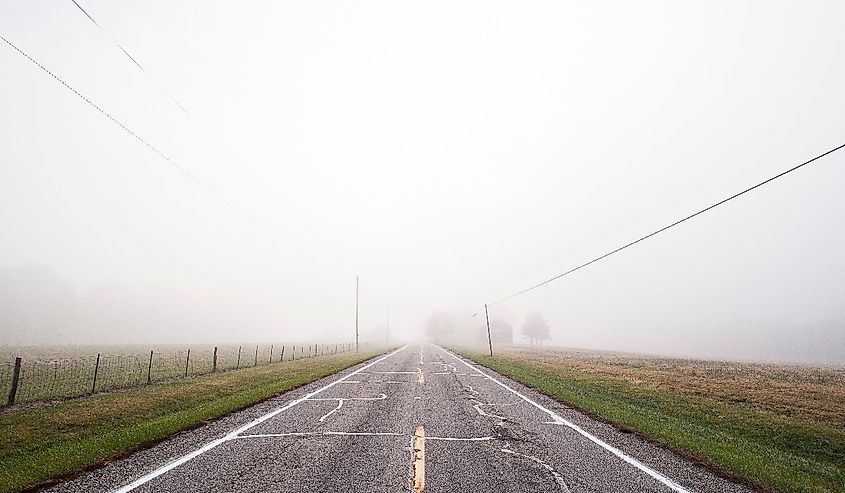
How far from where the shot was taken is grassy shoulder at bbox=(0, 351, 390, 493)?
5922 millimetres

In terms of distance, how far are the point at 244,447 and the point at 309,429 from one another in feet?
5.13

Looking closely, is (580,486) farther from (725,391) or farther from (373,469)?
(725,391)

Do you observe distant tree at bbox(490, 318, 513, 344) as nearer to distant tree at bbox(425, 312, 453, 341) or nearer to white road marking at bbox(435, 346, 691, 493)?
distant tree at bbox(425, 312, 453, 341)

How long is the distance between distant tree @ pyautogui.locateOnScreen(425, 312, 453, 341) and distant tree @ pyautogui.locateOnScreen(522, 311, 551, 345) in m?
26.3

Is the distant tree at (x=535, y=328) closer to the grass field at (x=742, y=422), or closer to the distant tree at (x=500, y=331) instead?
the distant tree at (x=500, y=331)

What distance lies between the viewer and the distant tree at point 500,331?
12838 cm

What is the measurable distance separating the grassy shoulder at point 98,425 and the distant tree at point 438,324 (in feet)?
390

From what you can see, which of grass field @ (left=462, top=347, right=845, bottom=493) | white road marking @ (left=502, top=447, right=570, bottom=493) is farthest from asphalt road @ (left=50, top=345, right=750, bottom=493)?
grass field @ (left=462, top=347, right=845, bottom=493)

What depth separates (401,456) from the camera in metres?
6.24

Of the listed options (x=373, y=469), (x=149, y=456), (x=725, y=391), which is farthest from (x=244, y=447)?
(x=725, y=391)

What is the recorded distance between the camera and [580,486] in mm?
5156

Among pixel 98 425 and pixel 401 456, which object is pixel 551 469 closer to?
pixel 401 456

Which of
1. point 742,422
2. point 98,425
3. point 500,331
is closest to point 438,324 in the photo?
point 500,331

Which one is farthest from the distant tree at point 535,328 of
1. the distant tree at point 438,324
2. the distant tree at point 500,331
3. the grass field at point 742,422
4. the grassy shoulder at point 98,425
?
the grassy shoulder at point 98,425
